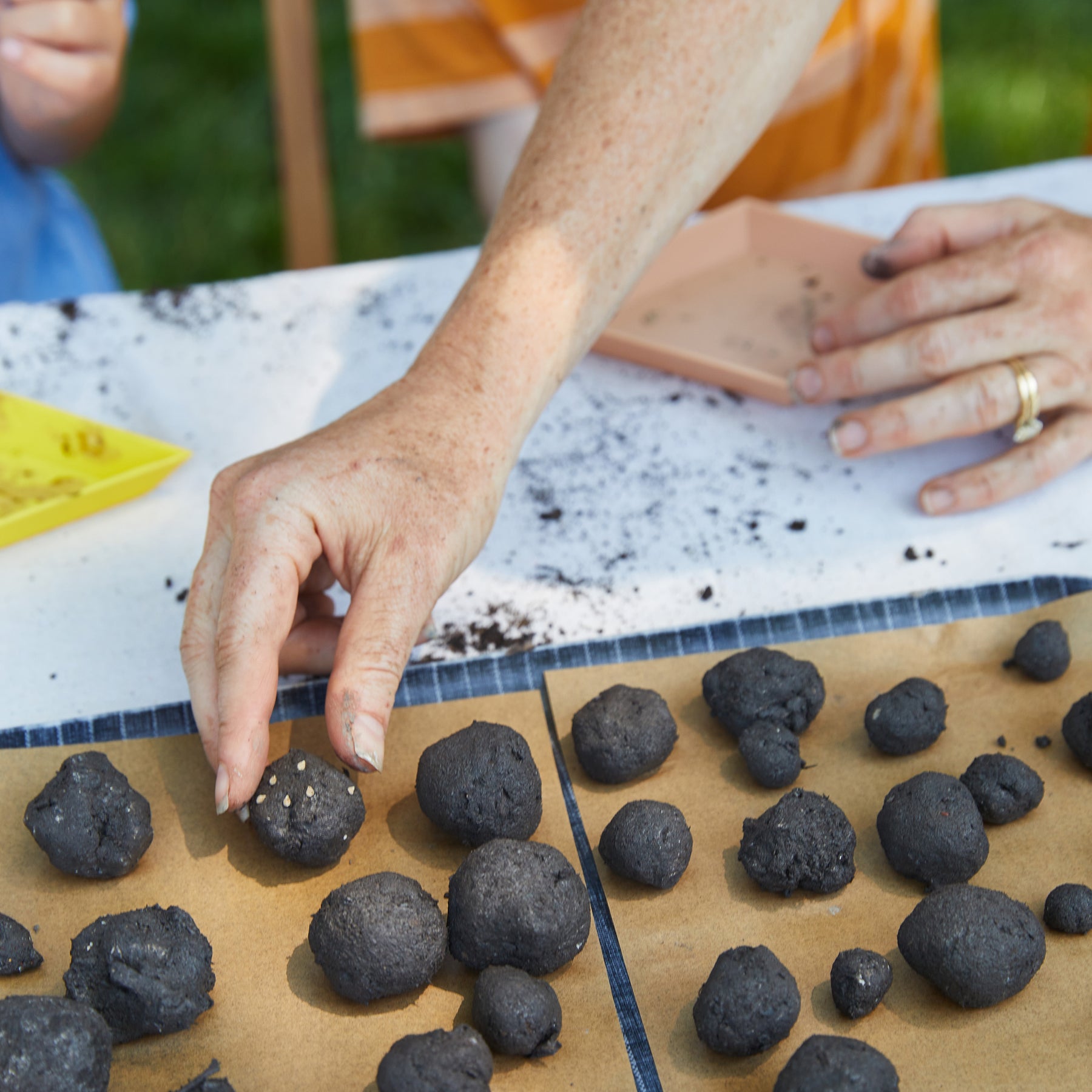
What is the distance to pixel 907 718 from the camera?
5.40 ft

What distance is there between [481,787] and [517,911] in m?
0.19

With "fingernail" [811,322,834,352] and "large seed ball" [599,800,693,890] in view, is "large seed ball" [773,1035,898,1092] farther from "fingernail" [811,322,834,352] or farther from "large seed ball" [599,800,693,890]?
"fingernail" [811,322,834,352]

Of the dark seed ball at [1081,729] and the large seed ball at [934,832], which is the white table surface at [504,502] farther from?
the large seed ball at [934,832]

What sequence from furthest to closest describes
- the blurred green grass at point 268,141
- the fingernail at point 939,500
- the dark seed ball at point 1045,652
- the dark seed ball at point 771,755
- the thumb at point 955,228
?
the blurred green grass at point 268,141, the thumb at point 955,228, the fingernail at point 939,500, the dark seed ball at point 1045,652, the dark seed ball at point 771,755

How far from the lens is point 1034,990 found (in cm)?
139

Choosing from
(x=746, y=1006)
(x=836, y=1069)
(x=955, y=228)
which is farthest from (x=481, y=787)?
(x=955, y=228)

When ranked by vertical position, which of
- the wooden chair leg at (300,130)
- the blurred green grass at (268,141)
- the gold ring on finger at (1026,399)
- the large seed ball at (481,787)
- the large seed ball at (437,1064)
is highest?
the blurred green grass at (268,141)

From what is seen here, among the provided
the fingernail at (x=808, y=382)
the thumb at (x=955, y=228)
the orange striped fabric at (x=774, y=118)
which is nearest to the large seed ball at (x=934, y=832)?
the fingernail at (x=808, y=382)

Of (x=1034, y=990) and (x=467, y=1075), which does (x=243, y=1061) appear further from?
(x=1034, y=990)

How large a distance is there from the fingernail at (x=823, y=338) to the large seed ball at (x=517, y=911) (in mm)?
1227

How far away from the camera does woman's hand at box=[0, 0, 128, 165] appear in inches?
96.6

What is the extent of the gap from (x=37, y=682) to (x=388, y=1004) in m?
0.79

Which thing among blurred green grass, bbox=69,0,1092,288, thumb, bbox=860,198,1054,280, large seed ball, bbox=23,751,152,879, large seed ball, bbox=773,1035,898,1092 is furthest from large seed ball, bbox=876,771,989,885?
blurred green grass, bbox=69,0,1092,288

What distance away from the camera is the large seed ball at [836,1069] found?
1232 mm
